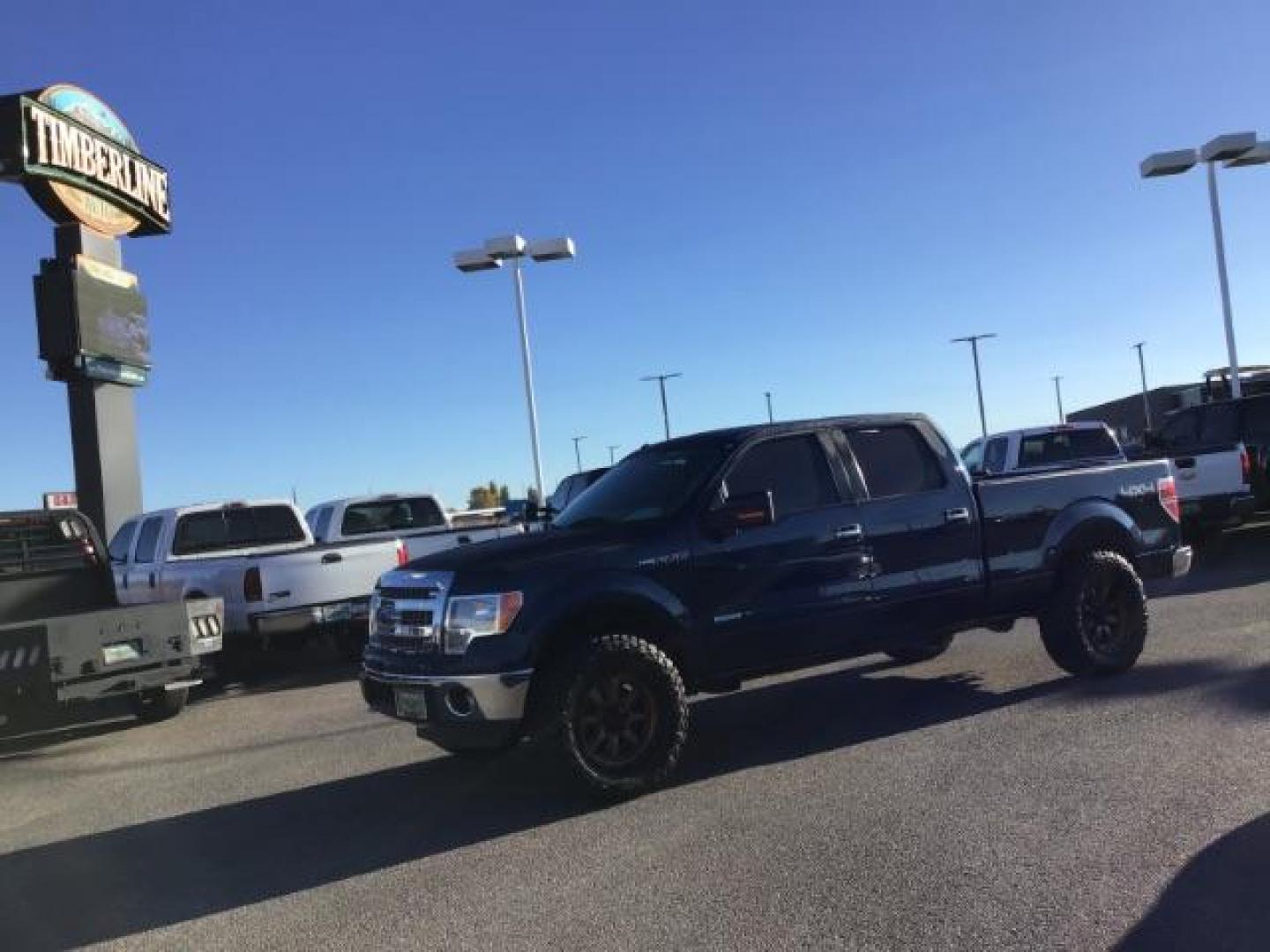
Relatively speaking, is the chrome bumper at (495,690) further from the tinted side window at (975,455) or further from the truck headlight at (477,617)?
the tinted side window at (975,455)

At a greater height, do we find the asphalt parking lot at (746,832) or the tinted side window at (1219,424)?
the tinted side window at (1219,424)

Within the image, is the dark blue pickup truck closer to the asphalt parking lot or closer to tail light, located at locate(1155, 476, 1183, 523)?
tail light, located at locate(1155, 476, 1183, 523)

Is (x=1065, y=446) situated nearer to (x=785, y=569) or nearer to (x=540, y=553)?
(x=785, y=569)

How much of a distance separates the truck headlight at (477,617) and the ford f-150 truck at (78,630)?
4496 mm

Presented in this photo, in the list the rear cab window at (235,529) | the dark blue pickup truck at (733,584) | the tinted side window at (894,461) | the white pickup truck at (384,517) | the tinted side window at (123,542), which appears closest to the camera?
the dark blue pickup truck at (733,584)

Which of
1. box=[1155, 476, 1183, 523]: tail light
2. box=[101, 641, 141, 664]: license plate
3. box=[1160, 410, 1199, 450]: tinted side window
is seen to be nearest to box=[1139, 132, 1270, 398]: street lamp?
box=[1160, 410, 1199, 450]: tinted side window

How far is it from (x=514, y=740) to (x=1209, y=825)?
134 inches

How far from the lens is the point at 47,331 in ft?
54.4

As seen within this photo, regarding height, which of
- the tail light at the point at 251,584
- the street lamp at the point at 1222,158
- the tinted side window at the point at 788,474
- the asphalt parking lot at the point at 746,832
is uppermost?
the street lamp at the point at 1222,158

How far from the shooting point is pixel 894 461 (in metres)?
7.40

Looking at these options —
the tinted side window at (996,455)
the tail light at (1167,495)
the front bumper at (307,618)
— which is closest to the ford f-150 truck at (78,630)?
the front bumper at (307,618)

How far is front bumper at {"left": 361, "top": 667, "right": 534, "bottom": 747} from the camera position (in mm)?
5660

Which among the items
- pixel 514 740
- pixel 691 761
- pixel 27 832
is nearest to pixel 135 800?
pixel 27 832

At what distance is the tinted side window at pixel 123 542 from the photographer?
13.3 meters
